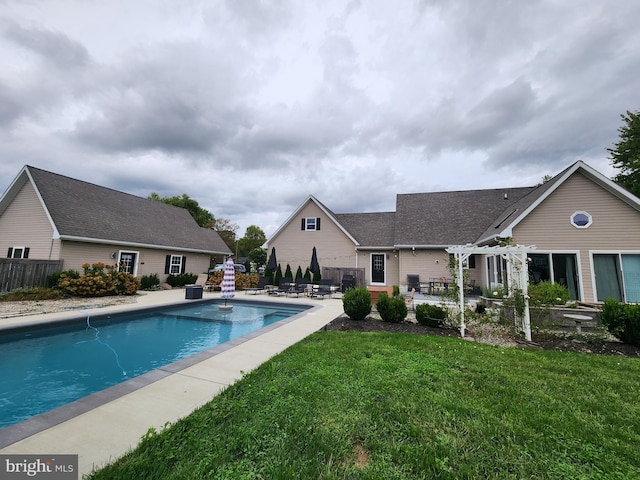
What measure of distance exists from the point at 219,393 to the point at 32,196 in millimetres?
19449

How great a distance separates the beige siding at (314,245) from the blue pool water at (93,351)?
979 cm

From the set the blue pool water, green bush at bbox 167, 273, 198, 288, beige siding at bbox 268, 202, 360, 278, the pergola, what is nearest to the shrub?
A: green bush at bbox 167, 273, 198, 288

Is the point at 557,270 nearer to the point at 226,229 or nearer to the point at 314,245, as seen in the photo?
the point at 314,245

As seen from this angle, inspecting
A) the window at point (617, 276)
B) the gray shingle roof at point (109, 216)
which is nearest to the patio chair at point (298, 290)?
the gray shingle roof at point (109, 216)

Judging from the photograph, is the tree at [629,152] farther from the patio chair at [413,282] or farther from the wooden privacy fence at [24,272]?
the wooden privacy fence at [24,272]

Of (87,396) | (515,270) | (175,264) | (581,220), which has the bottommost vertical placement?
(87,396)

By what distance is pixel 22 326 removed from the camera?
7.34 meters

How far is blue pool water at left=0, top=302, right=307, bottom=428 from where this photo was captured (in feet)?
15.0

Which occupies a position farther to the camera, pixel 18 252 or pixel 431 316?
pixel 18 252

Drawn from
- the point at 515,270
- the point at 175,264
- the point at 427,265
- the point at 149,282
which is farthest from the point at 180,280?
the point at 515,270

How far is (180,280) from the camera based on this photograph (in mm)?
20000

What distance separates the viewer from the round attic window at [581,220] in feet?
36.7

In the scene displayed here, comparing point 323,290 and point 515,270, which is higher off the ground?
point 515,270

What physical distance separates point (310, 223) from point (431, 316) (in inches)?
578
